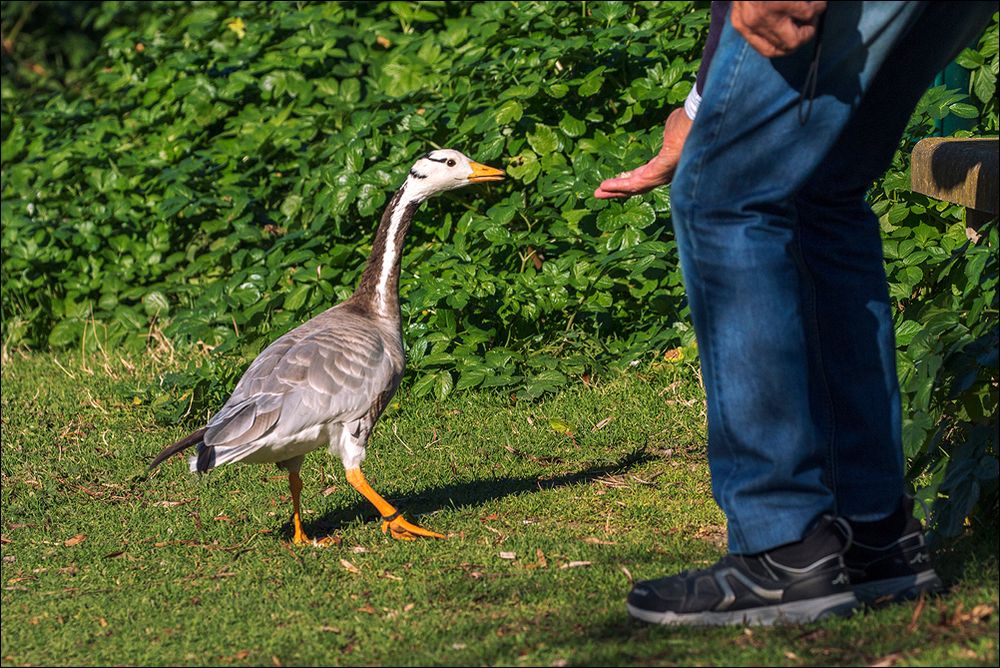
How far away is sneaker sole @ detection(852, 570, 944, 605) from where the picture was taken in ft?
11.2

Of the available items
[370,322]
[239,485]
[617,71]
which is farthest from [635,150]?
[239,485]

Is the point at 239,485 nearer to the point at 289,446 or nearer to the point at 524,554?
the point at 289,446

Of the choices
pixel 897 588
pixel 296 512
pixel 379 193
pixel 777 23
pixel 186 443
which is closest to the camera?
pixel 777 23

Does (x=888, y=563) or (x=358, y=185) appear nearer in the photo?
(x=888, y=563)

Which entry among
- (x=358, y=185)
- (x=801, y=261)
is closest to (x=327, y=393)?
(x=801, y=261)

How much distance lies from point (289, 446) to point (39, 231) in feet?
14.7

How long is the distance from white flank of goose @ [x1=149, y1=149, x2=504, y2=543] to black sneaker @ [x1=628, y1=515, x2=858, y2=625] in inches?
60.6

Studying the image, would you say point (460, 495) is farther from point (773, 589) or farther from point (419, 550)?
point (773, 589)

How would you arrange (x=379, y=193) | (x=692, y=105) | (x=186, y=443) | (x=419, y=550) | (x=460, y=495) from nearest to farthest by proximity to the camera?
(x=692, y=105), (x=419, y=550), (x=186, y=443), (x=460, y=495), (x=379, y=193)

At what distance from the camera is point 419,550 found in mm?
4547

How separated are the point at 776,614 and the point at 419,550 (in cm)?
157

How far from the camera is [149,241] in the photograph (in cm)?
859

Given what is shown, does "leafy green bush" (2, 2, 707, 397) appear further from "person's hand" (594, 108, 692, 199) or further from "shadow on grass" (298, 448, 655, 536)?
"person's hand" (594, 108, 692, 199)

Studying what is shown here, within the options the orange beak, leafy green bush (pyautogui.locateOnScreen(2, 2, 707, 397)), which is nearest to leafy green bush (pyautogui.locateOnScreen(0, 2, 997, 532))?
leafy green bush (pyautogui.locateOnScreen(2, 2, 707, 397))
